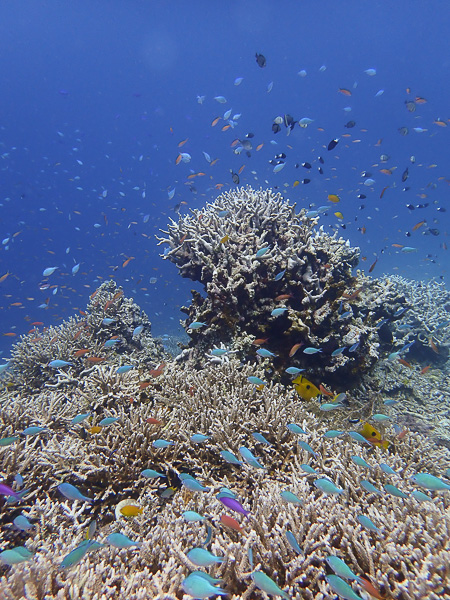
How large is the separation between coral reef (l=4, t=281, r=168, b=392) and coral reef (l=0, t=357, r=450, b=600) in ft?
6.31

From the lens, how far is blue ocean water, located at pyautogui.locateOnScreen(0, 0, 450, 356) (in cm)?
6525

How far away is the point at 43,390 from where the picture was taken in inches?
262

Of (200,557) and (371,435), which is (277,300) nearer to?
(371,435)

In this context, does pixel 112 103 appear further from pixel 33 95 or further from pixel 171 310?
pixel 171 310

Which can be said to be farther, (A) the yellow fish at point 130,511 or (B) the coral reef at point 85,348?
(B) the coral reef at point 85,348

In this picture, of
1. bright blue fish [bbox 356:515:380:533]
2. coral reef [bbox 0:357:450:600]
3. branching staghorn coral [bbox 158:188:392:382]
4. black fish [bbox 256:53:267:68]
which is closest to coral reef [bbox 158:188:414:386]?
branching staghorn coral [bbox 158:188:392:382]

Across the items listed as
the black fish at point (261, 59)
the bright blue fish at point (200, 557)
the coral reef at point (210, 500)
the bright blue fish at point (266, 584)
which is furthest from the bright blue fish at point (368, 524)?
the black fish at point (261, 59)

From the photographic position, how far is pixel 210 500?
2893 millimetres

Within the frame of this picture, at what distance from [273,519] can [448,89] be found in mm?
107152

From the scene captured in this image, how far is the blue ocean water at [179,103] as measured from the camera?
65.2 meters

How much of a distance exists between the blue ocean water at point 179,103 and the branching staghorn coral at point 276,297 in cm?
5508

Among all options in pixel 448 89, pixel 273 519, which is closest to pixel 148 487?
pixel 273 519

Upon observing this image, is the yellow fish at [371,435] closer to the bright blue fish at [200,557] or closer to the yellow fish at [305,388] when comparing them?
the yellow fish at [305,388]

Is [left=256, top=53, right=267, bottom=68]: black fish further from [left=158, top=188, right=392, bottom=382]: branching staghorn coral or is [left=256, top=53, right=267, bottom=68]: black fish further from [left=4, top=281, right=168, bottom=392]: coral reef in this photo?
[left=4, top=281, right=168, bottom=392]: coral reef
